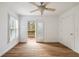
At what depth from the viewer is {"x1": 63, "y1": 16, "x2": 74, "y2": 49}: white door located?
1856mm

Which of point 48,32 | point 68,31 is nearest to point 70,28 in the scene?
point 68,31

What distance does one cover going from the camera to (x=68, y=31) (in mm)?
1913

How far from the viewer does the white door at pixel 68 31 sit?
186cm

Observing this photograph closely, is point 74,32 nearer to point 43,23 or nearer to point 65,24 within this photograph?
point 65,24

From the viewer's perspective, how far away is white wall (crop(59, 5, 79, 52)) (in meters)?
1.78

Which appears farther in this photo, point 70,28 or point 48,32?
point 48,32

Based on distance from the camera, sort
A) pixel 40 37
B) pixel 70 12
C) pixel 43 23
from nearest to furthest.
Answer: pixel 70 12
pixel 40 37
pixel 43 23

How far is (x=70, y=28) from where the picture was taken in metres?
1.89

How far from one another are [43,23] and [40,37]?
0.42m

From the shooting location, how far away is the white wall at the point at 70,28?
1779 mm

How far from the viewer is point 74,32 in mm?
1845

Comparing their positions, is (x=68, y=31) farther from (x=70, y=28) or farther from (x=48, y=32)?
(x=48, y=32)

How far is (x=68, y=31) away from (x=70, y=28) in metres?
0.07

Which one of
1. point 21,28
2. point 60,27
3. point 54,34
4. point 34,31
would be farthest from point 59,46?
point 21,28
